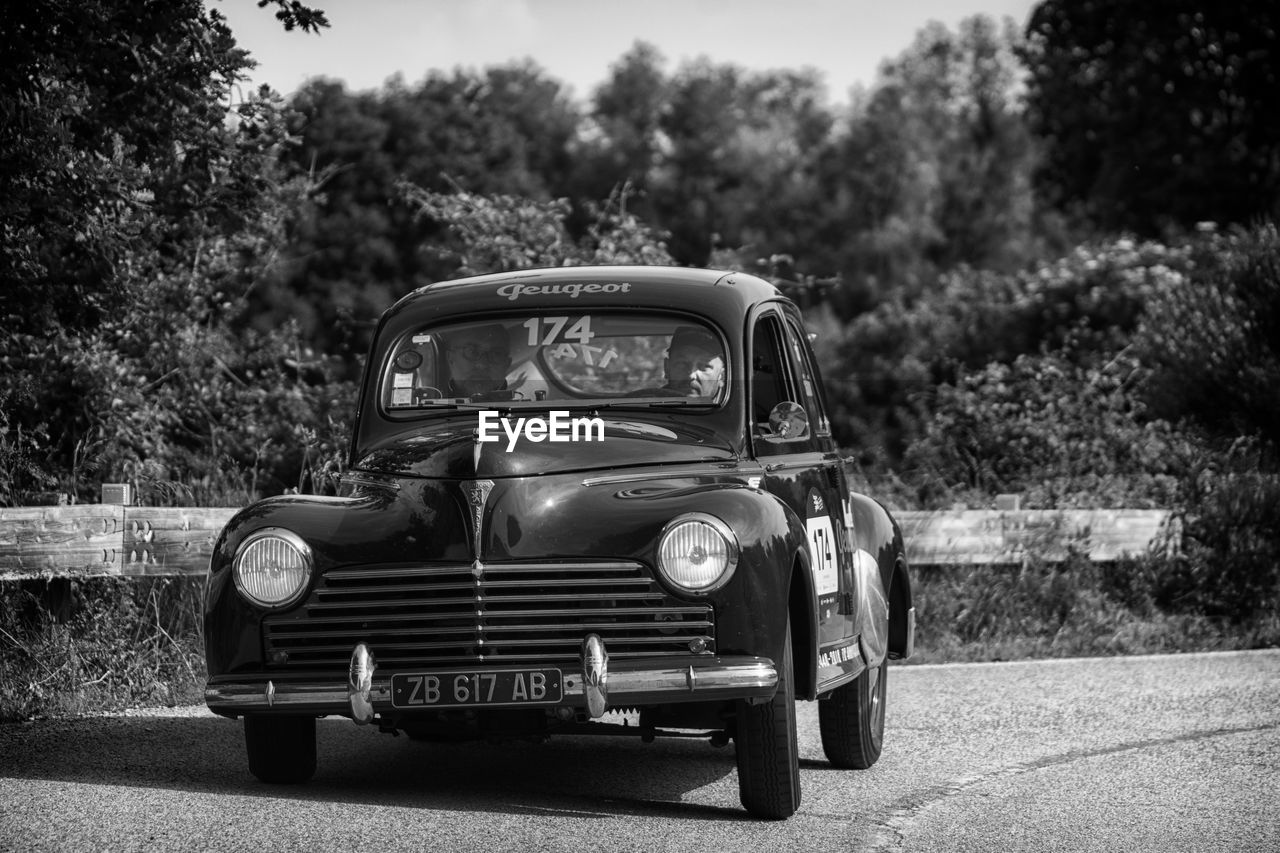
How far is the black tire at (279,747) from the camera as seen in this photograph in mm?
7207

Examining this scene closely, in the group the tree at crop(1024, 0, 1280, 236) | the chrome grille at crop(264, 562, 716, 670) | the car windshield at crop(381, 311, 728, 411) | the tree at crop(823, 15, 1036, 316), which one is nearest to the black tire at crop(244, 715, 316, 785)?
the chrome grille at crop(264, 562, 716, 670)

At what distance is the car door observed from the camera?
24.3 feet

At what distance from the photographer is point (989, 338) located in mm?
37250

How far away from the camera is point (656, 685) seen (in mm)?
6332

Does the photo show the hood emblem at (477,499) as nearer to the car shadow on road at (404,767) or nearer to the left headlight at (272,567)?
the left headlight at (272,567)

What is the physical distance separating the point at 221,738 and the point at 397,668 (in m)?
2.46

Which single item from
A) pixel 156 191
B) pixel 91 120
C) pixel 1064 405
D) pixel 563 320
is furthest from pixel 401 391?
pixel 1064 405

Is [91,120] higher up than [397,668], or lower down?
higher up

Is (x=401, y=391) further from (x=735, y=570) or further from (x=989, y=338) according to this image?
(x=989, y=338)

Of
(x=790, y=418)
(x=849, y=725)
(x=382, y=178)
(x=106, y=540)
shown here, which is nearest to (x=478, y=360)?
(x=790, y=418)

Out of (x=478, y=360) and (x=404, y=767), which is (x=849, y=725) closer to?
(x=404, y=767)

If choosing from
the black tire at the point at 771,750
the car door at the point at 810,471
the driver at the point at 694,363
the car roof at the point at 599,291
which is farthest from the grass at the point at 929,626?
the black tire at the point at 771,750

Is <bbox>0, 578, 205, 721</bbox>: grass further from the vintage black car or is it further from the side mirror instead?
the side mirror

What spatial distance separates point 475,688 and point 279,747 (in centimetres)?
124
